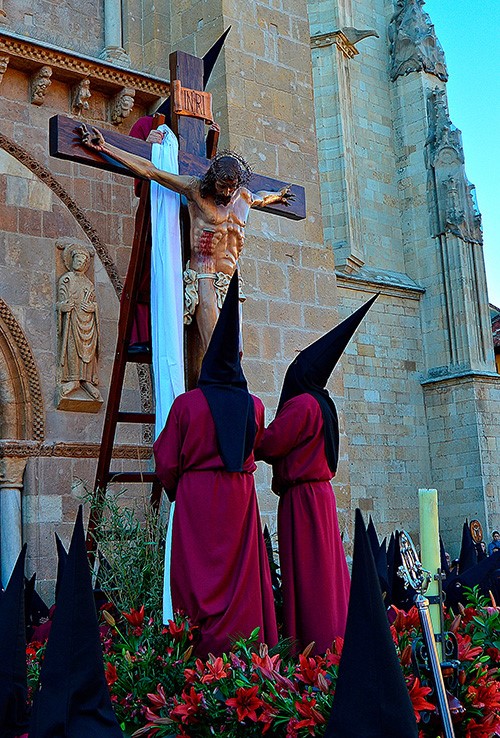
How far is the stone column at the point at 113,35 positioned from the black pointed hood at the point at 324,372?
4454mm

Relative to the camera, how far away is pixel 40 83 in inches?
280

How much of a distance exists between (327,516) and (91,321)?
3.49 m

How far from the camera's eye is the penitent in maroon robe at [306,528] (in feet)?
13.2

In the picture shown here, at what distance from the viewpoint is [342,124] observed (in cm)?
1592

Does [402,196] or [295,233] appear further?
[402,196]

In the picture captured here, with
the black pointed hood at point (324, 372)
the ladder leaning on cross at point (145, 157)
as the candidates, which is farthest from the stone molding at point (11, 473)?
the black pointed hood at point (324, 372)

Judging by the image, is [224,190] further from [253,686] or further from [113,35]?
[113,35]

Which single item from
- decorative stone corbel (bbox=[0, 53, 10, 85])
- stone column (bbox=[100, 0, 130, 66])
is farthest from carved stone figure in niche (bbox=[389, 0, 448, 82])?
decorative stone corbel (bbox=[0, 53, 10, 85])

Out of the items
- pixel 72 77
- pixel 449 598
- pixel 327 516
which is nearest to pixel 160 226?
pixel 327 516

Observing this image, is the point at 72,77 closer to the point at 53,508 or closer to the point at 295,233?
the point at 295,233

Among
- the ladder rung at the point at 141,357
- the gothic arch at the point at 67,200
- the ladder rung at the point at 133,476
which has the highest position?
the gothic arch at the point at 67,200

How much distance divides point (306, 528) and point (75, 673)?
6.24 ft

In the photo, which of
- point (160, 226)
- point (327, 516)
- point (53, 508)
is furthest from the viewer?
point (53, 508)

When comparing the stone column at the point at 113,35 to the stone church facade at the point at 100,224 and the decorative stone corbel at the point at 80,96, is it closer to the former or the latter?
the stone church facade at the point at 100,224
